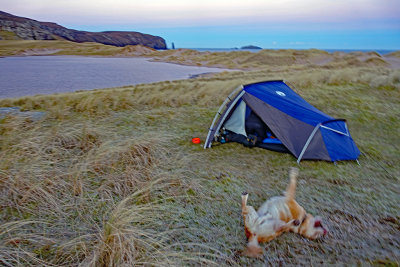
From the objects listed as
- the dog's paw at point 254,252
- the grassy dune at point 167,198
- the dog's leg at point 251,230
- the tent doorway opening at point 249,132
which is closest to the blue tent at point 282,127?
the tent doorway opening at point 249,132

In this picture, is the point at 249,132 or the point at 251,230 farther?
the point at 249,132

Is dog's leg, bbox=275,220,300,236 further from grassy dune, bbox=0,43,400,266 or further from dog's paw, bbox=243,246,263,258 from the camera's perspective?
dog's paw, bbox=243,246,263,258

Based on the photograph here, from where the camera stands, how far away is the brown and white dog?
277 centimetres

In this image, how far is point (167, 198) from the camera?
3412 millimetres

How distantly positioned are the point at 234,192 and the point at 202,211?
0.69 m

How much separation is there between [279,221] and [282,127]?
2.75m

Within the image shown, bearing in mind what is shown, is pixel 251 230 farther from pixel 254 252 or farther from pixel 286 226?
pixel 286 226

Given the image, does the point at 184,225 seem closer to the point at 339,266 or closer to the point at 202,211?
the point at 202,211

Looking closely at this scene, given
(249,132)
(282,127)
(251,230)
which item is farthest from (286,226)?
(249,132)

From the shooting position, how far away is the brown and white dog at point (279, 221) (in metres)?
2.77

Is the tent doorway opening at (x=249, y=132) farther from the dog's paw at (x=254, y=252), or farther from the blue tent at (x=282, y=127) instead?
the dog's paw at (x=254, y=252)

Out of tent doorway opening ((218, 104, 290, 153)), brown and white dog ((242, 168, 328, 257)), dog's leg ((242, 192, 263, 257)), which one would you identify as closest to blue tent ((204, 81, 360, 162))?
tent doorway opening ((218, 104, 290, 153))

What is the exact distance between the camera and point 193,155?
5.26 m

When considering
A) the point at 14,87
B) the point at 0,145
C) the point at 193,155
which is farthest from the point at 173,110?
the point at 14,87
